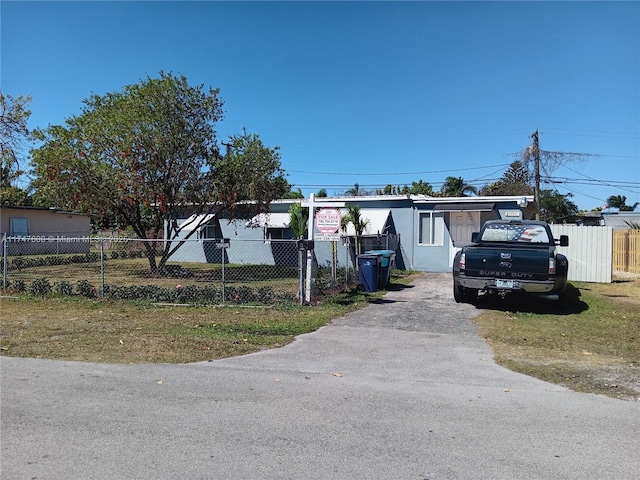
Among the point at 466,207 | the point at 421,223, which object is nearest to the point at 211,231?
the point at 421,223

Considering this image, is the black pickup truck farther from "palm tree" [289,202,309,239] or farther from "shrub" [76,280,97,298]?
"palm tree" [289,202,309,239]

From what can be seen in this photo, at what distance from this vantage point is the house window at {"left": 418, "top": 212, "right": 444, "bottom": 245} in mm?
19797

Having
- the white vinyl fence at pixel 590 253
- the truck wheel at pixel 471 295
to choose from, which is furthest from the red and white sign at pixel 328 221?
the white vinyl fence at pixel 590 253

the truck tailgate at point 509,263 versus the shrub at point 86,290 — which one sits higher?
the truck tailgate at point 509,263

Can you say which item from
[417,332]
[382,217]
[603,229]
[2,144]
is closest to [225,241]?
[417,332]

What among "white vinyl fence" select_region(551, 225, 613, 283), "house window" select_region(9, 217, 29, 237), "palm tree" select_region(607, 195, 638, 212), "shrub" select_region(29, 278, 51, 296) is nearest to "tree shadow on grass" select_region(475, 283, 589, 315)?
"white vinyl fence" select_region(551, 225, 613, 283)

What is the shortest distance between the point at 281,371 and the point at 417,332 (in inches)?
125

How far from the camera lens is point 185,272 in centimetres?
1798

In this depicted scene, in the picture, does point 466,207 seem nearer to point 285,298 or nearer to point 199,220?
point 285,298

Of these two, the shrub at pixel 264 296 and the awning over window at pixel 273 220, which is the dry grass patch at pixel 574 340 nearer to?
the shrub at pixel 264 296

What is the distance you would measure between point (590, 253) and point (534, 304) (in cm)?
662

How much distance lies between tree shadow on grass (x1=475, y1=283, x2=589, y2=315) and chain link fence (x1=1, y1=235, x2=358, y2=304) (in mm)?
3502

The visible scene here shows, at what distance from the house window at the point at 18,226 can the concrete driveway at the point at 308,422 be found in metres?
26.5

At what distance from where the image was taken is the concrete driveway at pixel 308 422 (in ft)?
11.2
